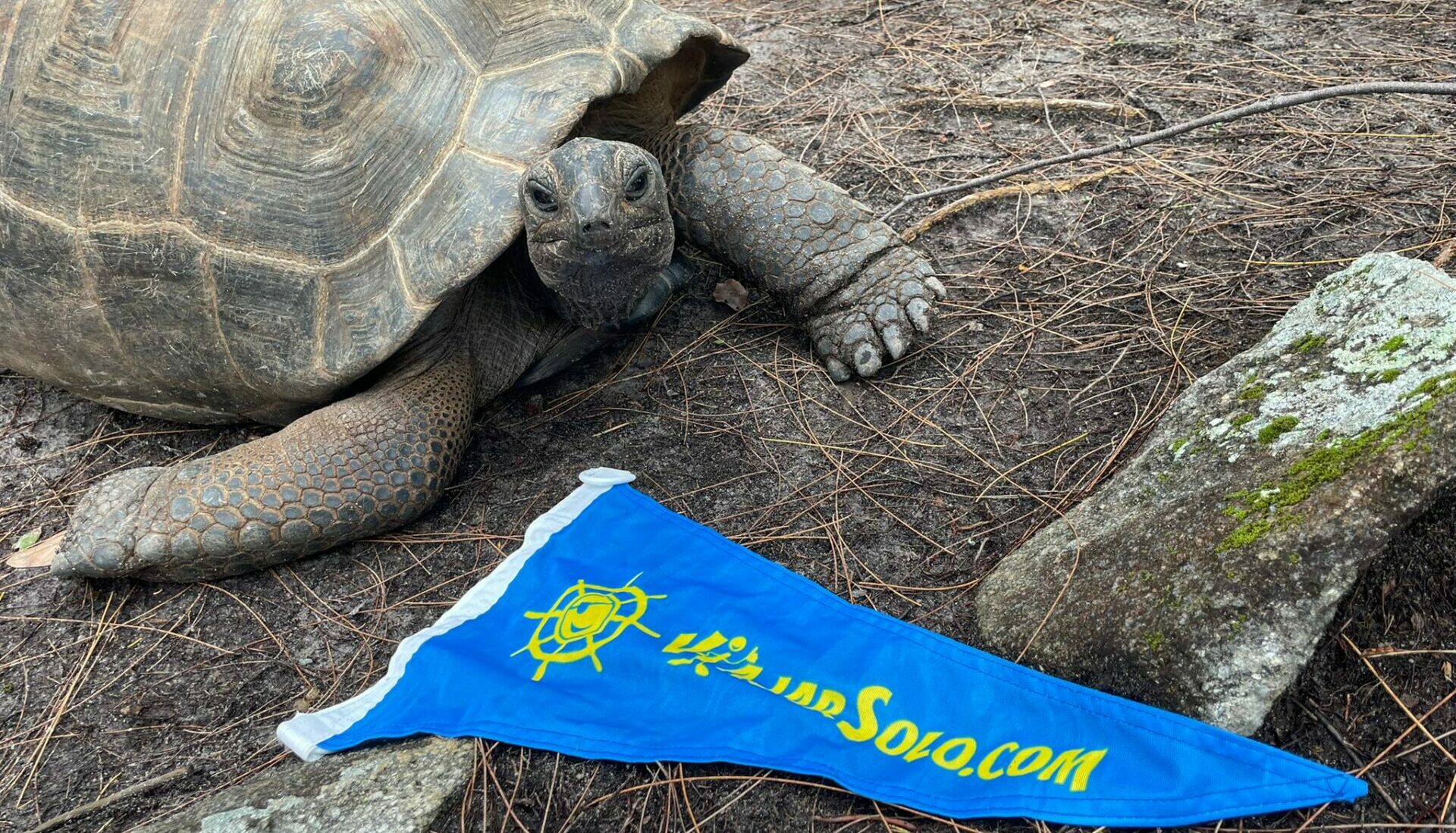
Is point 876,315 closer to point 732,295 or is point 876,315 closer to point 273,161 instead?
point 732,295

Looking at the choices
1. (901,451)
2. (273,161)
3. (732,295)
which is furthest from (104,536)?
(901,451)

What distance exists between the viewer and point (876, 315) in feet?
10.4

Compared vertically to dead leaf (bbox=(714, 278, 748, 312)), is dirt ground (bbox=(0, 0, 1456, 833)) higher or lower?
lower

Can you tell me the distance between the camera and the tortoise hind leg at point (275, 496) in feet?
8.78

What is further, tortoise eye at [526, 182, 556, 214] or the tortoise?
the tortoise

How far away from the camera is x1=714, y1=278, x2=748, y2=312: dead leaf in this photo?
11.6 feet

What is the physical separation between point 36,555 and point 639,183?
81.3 inches

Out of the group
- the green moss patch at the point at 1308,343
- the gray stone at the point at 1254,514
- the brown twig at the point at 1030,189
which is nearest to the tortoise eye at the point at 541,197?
the gray stone at the point at 1254,514

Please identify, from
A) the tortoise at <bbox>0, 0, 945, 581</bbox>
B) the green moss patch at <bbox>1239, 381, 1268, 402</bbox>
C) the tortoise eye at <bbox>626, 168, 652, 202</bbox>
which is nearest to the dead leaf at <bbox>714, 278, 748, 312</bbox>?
the tortoise at <bbox>0, 0, 945, 581</bbox>

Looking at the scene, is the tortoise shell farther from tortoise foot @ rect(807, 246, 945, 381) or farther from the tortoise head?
tortoise foot @ rect(807, 246, 945, 381)

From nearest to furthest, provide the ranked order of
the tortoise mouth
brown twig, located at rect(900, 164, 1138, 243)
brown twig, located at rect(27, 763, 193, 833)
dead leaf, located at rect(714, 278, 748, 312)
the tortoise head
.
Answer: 1. brown twig, located at rect(27, 763, 193, 833)
2. the tortoise head
3. the tortoise mouth
4. dead leaf, located at rect(714, 278, 748, 312)
5. brown twig, located at rect(900, 164, 1138, 243)

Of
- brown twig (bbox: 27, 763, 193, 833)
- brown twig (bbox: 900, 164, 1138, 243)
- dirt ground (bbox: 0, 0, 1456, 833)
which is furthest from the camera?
brown twig (bbox: 900, 164, 1138, 243)

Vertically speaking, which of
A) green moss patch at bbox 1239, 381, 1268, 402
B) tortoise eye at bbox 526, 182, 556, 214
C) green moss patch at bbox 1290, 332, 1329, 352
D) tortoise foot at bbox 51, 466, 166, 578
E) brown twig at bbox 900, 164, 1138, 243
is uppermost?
tortoise eye at bbox 526, 182, 556, 214

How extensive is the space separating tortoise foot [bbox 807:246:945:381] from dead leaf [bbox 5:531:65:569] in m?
2.31
